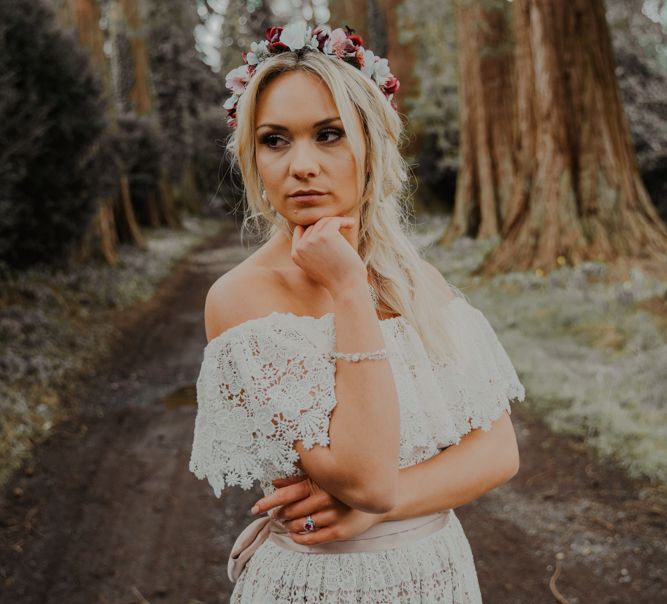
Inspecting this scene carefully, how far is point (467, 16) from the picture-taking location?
39.4ft

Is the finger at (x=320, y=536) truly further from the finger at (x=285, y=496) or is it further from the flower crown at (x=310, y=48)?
the flower crown at (x=310, y=48)

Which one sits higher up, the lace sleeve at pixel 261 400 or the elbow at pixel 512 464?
the lace sleeve at pixel 261 400

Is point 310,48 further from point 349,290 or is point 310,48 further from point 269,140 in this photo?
point 349,290

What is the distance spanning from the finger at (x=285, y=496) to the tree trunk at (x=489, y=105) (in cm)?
1113

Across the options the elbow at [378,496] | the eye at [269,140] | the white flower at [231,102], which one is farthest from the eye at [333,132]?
the elbow at [378,496]

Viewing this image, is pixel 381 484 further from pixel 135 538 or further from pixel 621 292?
pixel 621 292

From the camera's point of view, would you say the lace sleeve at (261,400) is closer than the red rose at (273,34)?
Yes

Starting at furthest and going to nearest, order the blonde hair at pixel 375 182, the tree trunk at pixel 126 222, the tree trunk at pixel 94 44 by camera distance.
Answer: the tree trunk at pixel 126 222 → the tree trunk at pixel 94 44 → the blonde hair at pixel 375 182

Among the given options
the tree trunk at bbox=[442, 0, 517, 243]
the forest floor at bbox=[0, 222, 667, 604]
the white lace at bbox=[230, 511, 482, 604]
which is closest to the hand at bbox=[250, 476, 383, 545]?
the white lace at bbox=[230, 511, 482, 604]

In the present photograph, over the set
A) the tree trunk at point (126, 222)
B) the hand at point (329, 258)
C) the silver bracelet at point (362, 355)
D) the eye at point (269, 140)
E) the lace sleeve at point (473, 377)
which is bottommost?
the tree trunk at point (126, 222)

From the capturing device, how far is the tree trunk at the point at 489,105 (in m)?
12.0

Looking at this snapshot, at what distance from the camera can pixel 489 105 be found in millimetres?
12180

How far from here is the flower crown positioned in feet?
5.33

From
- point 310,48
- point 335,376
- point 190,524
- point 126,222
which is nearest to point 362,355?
point 335,376
